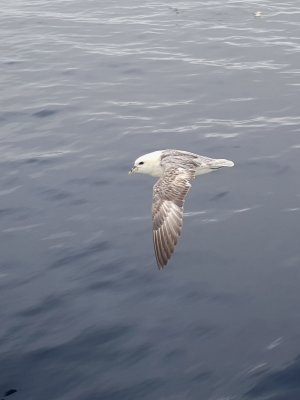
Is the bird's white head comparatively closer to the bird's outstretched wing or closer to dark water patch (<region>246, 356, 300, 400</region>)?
the bird's outstretched wing

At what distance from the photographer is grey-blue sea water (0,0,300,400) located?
36.5 ft

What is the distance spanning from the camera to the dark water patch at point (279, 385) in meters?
10.4

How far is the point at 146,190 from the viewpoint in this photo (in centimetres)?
1673

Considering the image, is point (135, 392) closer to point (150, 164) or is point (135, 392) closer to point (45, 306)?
point (45, 306)

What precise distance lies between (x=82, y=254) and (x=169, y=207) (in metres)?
1.98

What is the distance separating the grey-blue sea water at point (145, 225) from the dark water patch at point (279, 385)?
0.02 m

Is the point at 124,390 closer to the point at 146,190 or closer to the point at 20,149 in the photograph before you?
the point at 146,190

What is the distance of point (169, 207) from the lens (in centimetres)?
1345

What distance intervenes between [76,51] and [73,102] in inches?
238

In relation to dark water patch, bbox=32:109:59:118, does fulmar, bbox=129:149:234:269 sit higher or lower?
higher

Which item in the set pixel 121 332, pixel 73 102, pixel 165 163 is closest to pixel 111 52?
pixel 73 102

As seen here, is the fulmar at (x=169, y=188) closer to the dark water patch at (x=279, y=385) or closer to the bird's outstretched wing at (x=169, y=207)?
the bird's outstretched wing at (x=169, y=207)

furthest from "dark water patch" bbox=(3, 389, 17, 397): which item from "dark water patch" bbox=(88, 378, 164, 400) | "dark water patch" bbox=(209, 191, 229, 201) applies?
"dark water patch" bbox=(209, 191, 229, 201)

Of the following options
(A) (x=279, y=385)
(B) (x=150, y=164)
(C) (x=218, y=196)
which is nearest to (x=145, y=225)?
(B) (x=150, y=164)
